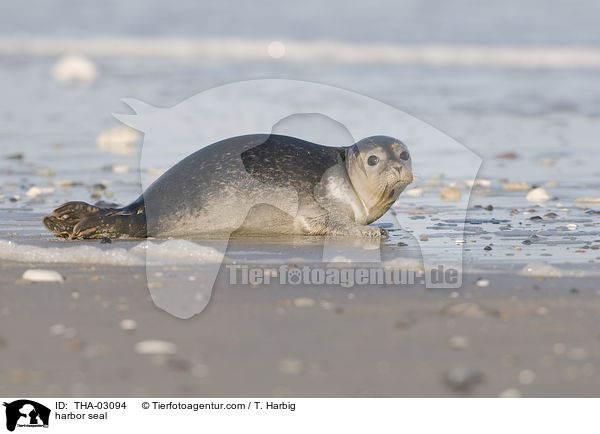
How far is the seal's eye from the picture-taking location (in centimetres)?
670

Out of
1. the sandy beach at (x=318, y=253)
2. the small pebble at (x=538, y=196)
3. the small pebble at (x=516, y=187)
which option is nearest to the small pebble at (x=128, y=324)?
the sandy beach at (x=318, y=253)

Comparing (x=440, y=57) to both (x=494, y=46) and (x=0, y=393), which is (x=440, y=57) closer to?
(x=494, y=46)

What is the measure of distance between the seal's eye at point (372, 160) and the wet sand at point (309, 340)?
1.68 m

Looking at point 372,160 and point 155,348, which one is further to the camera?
point 372,160

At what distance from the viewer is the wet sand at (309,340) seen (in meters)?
3.64

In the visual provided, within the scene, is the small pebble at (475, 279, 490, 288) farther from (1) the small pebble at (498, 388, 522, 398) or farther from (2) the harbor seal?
(1) the small pebble at (498, 388, 522, 398)

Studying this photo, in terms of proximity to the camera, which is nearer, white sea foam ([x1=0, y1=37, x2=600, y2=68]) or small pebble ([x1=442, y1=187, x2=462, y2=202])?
small pebble ([x1=442, y1=187, x2=462, y2=202])

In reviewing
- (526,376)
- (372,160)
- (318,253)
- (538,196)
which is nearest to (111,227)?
(318,253)

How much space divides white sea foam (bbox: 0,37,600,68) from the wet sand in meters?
15.4

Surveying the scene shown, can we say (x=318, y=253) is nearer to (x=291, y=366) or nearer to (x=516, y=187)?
(x=291, y=366)

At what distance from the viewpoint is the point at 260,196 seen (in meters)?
6.66

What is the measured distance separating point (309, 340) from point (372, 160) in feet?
9.11
